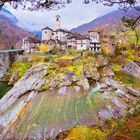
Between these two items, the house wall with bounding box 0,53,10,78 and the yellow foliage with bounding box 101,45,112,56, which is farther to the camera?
the house wall with bounding box 0,53,10,78

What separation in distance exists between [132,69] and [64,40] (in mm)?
16918

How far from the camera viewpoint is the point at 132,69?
52.0m

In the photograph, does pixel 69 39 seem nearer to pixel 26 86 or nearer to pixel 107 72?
pixel 107 72

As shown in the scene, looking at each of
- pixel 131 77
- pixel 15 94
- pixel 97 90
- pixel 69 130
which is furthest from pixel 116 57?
pixel 69 130

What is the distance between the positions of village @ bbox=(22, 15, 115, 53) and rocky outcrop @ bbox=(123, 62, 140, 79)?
19.7 ft

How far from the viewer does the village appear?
60.7 metres

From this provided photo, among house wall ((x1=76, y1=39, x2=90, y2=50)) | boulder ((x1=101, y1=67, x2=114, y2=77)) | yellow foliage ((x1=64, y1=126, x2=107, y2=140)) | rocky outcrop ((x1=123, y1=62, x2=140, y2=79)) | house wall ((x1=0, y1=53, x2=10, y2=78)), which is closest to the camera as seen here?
yellow foliage ((x1=64, y1=126, x2=107, y2=140))

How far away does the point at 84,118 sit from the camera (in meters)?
33.0

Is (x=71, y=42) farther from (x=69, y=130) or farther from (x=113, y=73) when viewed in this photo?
(x=69, y=130)

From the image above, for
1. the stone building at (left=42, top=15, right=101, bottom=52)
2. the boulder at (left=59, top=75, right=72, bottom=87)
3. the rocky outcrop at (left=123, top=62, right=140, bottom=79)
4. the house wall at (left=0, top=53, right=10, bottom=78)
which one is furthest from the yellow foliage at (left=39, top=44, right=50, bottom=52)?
the boulder at (left=59, top=75, right=72, bottom=87)

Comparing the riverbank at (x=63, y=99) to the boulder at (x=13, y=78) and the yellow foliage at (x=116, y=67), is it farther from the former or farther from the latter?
the boulder at (x=13, y=78)

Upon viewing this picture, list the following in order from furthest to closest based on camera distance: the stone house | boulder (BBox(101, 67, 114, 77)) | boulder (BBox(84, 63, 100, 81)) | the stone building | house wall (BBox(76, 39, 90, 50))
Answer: the stone house
the stone building
house wall (BBox(76, 39, 90, 50))
boulder (BBox(101, 67, 114, 77))
boulder (BBox(84, 63, 100, 81))

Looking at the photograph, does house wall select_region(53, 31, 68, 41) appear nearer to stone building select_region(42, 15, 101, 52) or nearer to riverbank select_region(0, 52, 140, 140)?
stone building select_region(42, 15, 101, 52)

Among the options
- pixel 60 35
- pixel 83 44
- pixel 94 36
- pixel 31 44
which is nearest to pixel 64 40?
pixel 60 35
